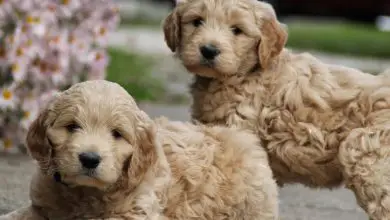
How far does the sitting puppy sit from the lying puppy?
0.64 meters

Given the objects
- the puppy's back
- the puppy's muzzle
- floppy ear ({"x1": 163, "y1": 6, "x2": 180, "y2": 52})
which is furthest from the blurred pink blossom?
the puppy's back

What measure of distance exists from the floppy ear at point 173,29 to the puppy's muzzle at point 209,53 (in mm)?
360

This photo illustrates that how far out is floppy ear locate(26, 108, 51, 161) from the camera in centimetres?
489

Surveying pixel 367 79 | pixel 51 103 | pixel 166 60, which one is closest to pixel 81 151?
pixel 51 103

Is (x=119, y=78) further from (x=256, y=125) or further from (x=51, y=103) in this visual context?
(x=51, y=103)

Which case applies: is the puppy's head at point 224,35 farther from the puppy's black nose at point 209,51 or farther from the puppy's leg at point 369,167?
the puppy's leg at point 369,167

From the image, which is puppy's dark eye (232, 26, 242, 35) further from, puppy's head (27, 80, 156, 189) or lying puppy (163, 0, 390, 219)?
puppy's head (27, 80, 156, 189)

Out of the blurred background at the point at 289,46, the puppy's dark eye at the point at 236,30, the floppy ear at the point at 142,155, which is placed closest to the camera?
the floppy ear at the point at 142,155

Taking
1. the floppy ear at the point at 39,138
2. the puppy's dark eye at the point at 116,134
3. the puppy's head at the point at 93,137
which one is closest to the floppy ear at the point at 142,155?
the puppy's head at the point at 93,137

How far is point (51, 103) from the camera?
4.92 metres

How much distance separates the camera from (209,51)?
6043 mm

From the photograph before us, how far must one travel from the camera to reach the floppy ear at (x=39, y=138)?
4891 mm

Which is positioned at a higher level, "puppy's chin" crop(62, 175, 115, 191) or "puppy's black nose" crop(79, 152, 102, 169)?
"puppy's black nose" crop(79, 152, 102, 169)

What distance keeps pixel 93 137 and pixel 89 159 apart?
133 millimetres
